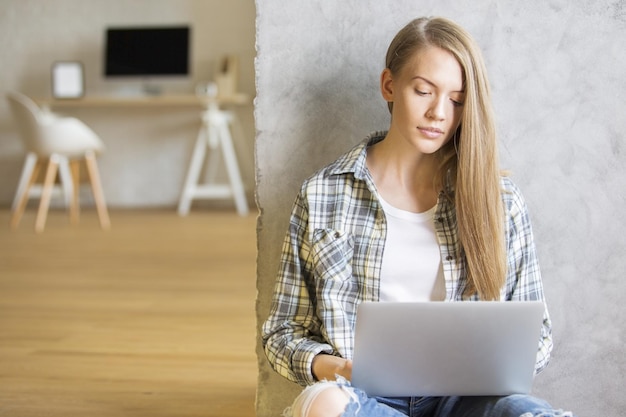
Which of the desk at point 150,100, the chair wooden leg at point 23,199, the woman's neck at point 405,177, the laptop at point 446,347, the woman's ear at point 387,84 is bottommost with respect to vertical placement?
the chair wooden leg at point 23,199

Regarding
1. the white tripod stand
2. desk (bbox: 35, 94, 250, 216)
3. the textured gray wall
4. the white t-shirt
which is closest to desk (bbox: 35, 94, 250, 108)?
desk (bbox: 35, 94, 250, 216)

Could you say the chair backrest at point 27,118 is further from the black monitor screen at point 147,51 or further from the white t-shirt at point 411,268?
the white t-shirt at point 411,268

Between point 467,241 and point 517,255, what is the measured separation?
0.12 meters

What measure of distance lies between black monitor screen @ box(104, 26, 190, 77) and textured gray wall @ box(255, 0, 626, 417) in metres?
4.97

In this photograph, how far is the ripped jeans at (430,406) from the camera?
1.17 meters

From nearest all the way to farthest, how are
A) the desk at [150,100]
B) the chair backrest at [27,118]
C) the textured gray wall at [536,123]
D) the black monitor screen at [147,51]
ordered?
the textured gray wall at [536,123], the chair backrest at [27,118], the desk at [150,100], the black monitor screen at [147,51]

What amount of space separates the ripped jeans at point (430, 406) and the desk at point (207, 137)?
16.2 feet

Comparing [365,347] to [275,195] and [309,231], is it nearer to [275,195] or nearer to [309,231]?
[309,231]

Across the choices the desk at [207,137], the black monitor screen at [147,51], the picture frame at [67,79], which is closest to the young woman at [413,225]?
the desk at [207,137]

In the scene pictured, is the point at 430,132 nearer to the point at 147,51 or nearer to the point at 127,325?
the point at 127,325

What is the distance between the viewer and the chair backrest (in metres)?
5.41

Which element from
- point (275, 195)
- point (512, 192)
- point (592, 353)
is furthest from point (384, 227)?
point (592, 353)

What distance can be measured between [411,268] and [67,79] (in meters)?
5.76

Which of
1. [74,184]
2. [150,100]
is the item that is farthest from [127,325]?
[150,100]
